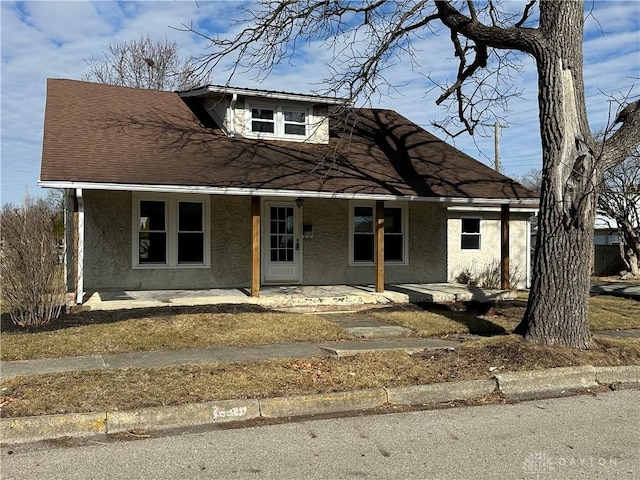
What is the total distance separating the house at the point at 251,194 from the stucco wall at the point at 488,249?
0.05 m

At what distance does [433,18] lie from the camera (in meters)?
11.4

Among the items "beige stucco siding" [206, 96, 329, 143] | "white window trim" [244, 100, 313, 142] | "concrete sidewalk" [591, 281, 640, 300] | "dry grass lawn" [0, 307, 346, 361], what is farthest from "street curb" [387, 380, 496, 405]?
"concrete sidewalk" [591, 281, 640, 300]

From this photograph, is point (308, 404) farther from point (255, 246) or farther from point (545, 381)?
point (255, 246)

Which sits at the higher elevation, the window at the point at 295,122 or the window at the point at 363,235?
the window at the point at 295,122

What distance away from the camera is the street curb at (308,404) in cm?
527

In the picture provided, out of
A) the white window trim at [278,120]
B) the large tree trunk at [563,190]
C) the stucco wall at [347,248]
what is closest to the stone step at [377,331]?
the large tree trunk at [563,190]

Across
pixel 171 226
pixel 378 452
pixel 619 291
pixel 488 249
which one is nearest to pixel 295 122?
pixel 171 226

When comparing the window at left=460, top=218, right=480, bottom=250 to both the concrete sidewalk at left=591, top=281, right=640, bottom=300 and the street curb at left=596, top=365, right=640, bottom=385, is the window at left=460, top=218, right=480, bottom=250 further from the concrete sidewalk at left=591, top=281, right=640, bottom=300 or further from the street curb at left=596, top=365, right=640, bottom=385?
the street curb at left=596, top=365, right=640, bottom=385

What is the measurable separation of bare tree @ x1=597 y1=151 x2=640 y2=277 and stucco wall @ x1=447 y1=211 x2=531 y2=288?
932 centimetres

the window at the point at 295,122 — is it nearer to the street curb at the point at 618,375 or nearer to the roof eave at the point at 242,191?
the roof eave at the point at 242,191

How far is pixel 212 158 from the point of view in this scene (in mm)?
13398

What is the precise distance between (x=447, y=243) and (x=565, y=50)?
898 cm

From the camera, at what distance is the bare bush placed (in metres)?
9.44

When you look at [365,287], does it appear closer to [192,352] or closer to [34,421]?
[192,352]
